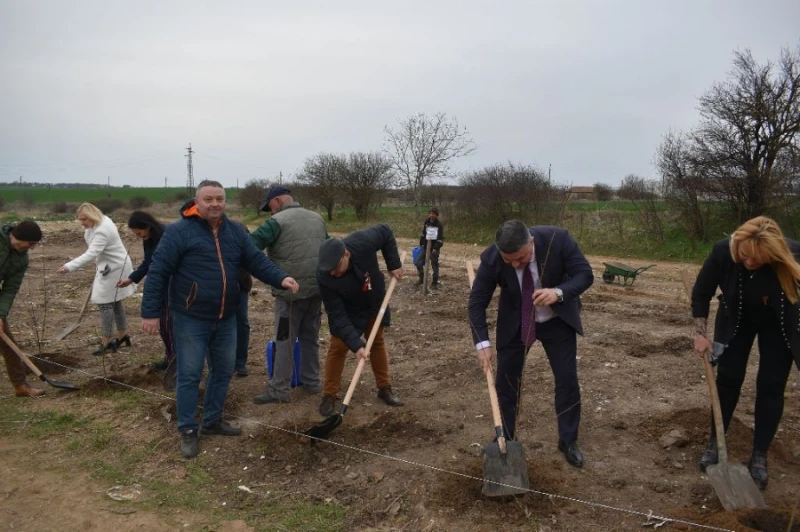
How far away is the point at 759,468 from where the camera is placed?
3.60 meters

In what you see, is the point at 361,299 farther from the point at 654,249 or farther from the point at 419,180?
the point at 419,180

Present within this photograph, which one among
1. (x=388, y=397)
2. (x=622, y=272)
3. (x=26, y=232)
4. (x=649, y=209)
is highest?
(x=649, y=209)

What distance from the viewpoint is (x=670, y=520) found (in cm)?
313

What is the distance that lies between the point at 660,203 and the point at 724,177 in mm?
2420

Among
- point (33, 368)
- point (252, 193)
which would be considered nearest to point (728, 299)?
point (33, 368)

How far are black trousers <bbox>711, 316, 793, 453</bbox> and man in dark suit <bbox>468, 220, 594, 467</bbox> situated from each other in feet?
2.94

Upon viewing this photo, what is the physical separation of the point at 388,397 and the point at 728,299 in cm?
269

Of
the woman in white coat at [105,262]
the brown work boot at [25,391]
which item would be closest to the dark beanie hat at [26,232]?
the woman in white coat at [105,262]

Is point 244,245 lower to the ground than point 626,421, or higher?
higher

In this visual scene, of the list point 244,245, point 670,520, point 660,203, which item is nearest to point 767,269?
point 670,520

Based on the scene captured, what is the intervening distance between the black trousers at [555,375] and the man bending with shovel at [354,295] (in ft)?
3.52

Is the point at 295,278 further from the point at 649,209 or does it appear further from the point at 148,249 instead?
the point at 649,209

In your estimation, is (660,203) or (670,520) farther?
(660,203)

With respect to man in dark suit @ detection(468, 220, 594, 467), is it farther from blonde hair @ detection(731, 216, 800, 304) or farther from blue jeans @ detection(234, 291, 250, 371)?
blue jeans @ detection(234, 291, 250, 371)
